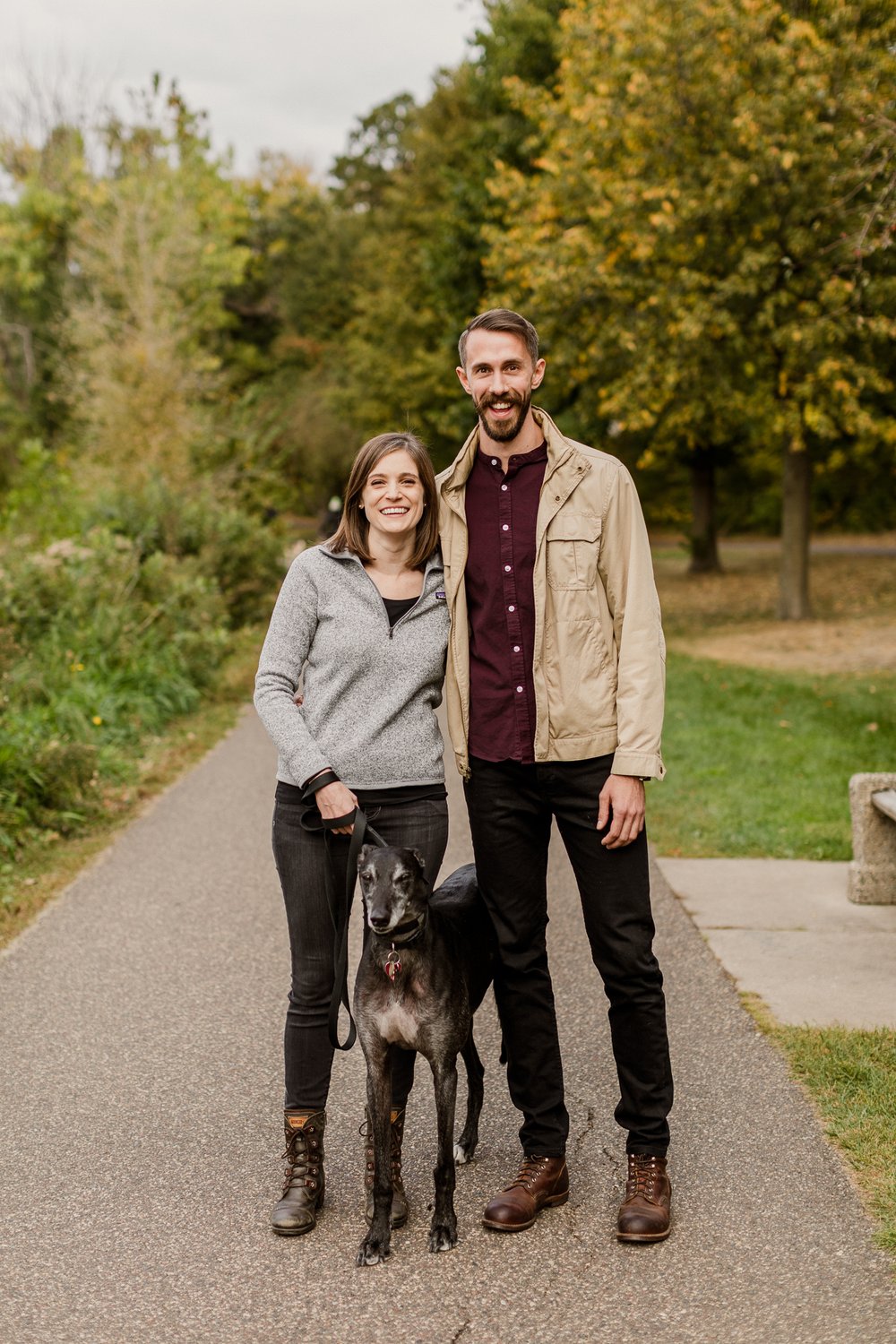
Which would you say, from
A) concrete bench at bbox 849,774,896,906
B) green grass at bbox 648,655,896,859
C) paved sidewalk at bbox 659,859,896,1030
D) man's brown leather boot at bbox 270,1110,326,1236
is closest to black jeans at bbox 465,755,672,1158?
man's brown leather boot at bbox 270,1110,326,1236

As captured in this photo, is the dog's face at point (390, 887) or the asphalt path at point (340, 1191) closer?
the asphalt path at point (340, 1191)

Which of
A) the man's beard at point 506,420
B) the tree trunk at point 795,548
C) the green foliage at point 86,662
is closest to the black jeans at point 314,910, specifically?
the man's beard at point 506,420

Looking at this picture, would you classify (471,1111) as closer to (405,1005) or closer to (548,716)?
(405,1005)

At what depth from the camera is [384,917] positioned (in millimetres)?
3240

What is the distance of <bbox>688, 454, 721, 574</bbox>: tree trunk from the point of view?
28328mm

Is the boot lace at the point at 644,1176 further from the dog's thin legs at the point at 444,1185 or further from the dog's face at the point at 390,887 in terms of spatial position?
the dog's face at the point at 390,887

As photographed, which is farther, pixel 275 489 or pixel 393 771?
pixel 275 489

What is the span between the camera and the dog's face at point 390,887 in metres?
3.25

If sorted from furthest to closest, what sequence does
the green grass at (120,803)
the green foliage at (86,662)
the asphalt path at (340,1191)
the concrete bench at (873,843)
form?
the green foliage at (86,662) < the green grass at (120,803) < the concrete bench at (873,843) < the asphalt path at (340,1191)

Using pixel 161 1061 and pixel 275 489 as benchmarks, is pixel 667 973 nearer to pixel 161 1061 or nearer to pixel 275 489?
pixel 161 1061

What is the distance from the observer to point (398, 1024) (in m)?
3.41

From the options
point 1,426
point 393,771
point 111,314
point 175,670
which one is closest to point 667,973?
point 393,771

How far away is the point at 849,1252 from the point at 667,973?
211 centimetres

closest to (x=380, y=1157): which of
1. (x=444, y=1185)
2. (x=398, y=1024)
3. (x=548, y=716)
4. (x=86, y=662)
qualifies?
(x=444, y=1185)
